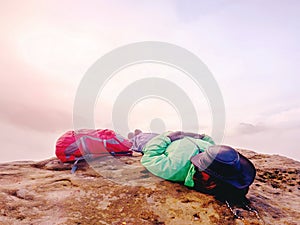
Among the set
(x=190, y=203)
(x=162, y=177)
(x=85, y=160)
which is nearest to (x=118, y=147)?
(x=85, y=160)

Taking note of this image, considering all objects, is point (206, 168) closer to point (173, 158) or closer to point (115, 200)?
point (173, 158)

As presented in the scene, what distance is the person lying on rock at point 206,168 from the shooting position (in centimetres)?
388

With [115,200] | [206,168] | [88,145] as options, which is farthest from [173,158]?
[88,145]

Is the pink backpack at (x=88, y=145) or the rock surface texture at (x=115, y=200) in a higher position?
the pink backpack at (x=88, y=145)

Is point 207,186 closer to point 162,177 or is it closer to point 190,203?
point 190,203

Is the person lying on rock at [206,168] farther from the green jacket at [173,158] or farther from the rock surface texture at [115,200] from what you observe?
the rock surface texture at [115,200]

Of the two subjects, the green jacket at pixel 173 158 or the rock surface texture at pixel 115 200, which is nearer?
the rock surface texture at pixel 115 200

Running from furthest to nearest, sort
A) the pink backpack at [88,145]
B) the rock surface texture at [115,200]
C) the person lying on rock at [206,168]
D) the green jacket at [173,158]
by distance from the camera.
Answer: the pink backpack at [88,145] < the green jacket at [173,158] < the person lying on rock at [206,168] < the rock surface texture at [115,200]

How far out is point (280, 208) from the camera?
4336 mm

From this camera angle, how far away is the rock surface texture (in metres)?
3.29

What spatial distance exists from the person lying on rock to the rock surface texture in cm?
19

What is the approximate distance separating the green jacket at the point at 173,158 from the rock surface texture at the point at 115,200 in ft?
0.57

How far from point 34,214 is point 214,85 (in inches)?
241

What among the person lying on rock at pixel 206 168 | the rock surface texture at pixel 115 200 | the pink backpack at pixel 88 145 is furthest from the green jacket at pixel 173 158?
the pink backpack at pixel 88 145
